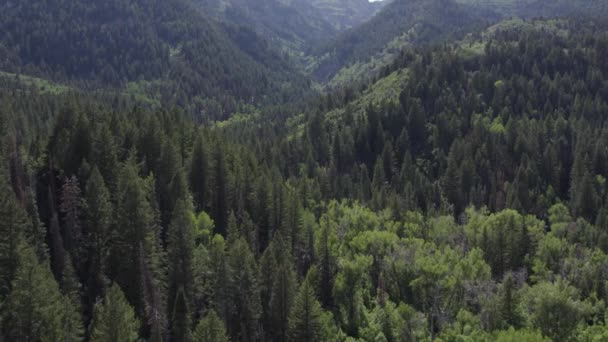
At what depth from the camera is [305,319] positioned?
81.2m

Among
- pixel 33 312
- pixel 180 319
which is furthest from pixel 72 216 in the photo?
pixel 33 312

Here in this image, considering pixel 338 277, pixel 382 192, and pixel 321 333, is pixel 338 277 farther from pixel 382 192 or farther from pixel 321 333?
pixel 382 192

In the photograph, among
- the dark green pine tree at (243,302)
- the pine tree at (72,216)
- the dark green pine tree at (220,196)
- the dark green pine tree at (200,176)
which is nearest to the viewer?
the dark green pine tree at (243,302)

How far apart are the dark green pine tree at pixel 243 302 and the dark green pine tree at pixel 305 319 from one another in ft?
22.5

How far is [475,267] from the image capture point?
113625mm

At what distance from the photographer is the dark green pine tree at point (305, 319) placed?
81.2 metres

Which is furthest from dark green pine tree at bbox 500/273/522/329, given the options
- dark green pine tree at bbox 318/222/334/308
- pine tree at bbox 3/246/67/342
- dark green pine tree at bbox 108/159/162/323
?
pine tree at bbox 3/246/67/342

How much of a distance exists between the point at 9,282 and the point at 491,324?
7348cm

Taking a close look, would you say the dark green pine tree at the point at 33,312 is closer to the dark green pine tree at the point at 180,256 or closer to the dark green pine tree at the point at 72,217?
the dark green pine tree at the point at 180,256

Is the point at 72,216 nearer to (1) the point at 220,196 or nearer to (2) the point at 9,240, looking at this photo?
(2) the point at 9,240

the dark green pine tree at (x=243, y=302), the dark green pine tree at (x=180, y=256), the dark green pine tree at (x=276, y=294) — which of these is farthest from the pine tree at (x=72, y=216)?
the dark green pine tree at (x=276, y=294)

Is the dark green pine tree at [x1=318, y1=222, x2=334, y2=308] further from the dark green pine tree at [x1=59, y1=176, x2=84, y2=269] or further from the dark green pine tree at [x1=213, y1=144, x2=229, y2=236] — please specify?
the dark green pine tree at [x1=59, y1=176, x2=84, y2=269]

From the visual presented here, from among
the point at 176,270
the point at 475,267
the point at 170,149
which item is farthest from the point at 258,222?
the point at 475,267

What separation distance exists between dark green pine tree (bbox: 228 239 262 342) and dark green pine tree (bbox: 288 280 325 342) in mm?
6844
